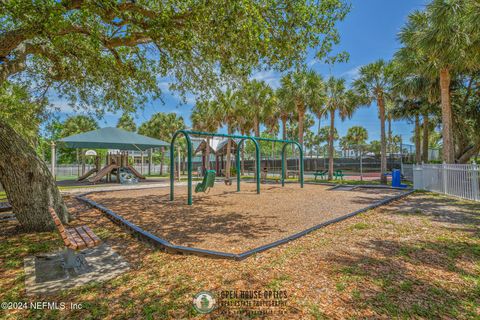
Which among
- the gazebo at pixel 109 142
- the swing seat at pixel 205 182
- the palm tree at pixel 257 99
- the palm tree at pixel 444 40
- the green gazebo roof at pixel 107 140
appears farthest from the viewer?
the palm tree at pixel 257 99

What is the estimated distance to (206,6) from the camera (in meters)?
4.79

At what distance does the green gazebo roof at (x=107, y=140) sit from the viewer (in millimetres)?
Result: 17027

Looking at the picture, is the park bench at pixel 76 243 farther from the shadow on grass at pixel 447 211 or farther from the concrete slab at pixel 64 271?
the shadow on grass at pixel 447 211

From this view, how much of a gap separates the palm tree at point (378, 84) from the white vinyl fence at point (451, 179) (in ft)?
12.0

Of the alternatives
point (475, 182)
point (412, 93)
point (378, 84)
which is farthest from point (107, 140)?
point (412, 93)

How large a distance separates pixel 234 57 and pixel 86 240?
200 inches

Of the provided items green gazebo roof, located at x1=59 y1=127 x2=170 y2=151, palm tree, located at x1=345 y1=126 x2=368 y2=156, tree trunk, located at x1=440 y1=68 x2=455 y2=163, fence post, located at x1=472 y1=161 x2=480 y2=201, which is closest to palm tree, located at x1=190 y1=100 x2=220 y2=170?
green gazebo roof, located at x1=59 y1=127 x2=170 y2=151

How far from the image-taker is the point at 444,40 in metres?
9.77

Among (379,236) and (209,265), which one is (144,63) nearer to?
(209,265)

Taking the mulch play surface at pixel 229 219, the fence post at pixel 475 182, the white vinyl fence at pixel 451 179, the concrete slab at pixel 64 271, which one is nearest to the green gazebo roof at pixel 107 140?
the mulch play surface at pixel 229 219

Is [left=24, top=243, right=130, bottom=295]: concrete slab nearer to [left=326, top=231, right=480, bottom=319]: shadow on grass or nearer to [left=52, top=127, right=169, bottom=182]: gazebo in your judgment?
[left=326, top=231, right=480, bottom=319]: shadow on grass

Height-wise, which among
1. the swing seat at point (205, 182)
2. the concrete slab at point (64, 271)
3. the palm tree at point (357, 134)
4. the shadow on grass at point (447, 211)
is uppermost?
the palm tree at point (357, 134)

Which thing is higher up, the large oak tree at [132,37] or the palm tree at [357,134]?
the palm tree at [357,134]

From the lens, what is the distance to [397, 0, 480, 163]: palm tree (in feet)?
29.2
